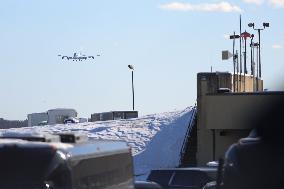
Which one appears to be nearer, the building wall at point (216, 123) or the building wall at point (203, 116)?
the building wall at point (216, 123)

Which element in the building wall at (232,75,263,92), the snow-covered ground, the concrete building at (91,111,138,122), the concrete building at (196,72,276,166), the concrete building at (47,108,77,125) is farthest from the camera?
the concrete building at (47,108,77,125)

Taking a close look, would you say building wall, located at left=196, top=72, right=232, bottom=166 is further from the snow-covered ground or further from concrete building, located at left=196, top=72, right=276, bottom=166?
the snow-covered ground

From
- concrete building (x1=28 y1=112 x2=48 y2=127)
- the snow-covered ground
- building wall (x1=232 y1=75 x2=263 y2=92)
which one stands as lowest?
the snow-covered ground

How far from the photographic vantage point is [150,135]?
5584cm

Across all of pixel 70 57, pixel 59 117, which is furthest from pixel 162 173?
pixel 70 57

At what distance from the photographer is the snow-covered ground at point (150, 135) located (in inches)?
1853

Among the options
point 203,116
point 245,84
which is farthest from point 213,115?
point 245,84

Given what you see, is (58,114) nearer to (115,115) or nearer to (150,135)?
(115,115)

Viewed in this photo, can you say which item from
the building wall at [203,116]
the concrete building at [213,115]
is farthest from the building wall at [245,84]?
the concrete building at [213,115]

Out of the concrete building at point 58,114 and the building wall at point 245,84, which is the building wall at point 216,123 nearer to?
the building wall at point 245,84

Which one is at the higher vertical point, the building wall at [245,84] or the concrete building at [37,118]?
the building wall at [245,84]

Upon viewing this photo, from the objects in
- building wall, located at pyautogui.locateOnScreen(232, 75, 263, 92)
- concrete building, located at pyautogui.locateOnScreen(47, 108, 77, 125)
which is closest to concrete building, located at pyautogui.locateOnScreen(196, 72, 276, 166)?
building wall, located at pyautogui.locateOnScreen(232, 75, 263, 92)

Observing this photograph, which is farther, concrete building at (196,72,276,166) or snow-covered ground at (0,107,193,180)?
snow-covered ground at (0,107,193,180)

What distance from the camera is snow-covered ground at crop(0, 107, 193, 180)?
47056 mm
